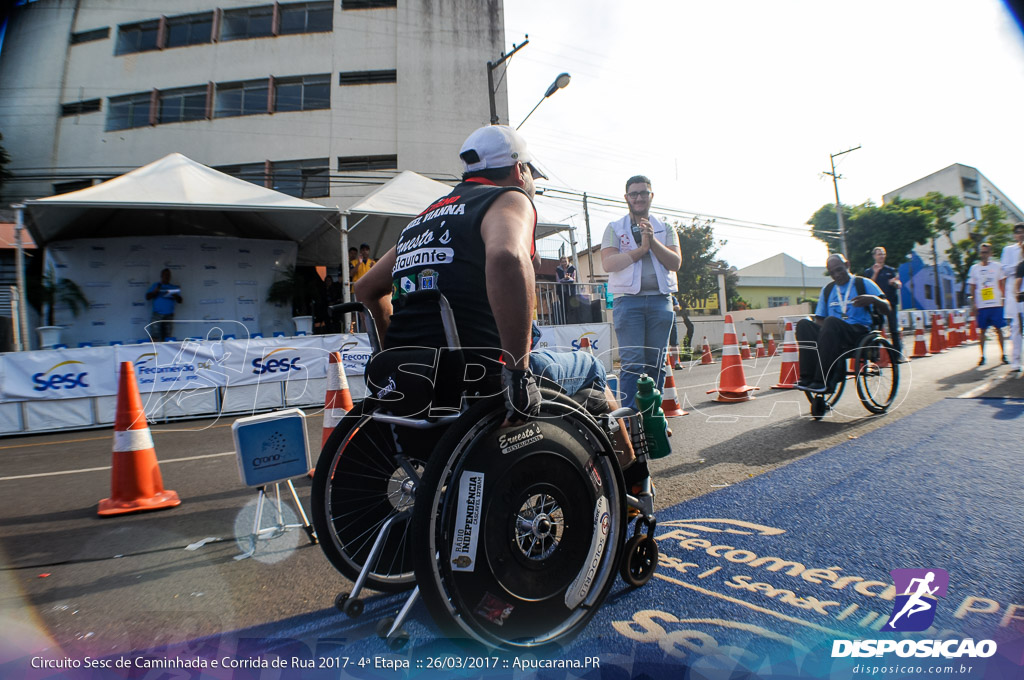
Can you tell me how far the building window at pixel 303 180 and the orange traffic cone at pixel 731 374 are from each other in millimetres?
21089

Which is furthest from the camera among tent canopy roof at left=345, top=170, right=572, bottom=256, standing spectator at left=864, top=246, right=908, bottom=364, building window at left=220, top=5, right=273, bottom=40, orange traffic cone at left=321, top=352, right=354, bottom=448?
building window at left=220, top=5, right=273, bottom=40

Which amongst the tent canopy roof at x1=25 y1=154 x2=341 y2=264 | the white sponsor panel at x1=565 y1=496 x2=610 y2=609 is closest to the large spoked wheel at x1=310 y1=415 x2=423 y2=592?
the white sponsor panel at x1=565 y1=496 x2=610 y2=609

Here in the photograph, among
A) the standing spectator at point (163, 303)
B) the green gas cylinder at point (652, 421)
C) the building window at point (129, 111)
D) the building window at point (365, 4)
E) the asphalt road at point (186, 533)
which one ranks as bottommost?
the asphalt road at point (186, 533)

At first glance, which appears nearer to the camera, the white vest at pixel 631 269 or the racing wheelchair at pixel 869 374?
the white vest at pixel 631 269

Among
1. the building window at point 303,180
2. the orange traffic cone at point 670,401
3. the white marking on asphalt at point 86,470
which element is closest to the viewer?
the white marking on asphalt at point 86,470

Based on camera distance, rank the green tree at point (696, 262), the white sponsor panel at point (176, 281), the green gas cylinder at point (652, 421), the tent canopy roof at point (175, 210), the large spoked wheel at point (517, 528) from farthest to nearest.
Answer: the green tree at point (696, 262) < the white sponsor panel at point (176, 281) < the tent canopy roof at point (175, 210) < the green gas cylinder at point (652, 421) < the large spoked wheel at point (517, 528)

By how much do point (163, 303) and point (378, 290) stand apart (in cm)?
1267

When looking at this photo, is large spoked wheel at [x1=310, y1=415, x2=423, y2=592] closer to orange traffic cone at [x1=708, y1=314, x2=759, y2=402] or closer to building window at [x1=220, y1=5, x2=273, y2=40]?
orange traffic cone at [x1=708, y1=314, x2=759, y2=402]

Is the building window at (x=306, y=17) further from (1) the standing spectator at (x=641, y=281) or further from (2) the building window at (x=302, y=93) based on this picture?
(1) the standing spectator at (x=641, y=281)

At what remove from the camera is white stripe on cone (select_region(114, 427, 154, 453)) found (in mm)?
3619

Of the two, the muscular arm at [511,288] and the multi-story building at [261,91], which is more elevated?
the multi-story building at [261,91]

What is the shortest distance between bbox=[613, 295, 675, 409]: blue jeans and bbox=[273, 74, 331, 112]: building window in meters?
24.5

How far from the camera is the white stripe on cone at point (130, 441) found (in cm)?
362

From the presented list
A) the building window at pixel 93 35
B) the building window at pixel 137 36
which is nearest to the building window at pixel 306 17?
the building window at pixel 137 36
